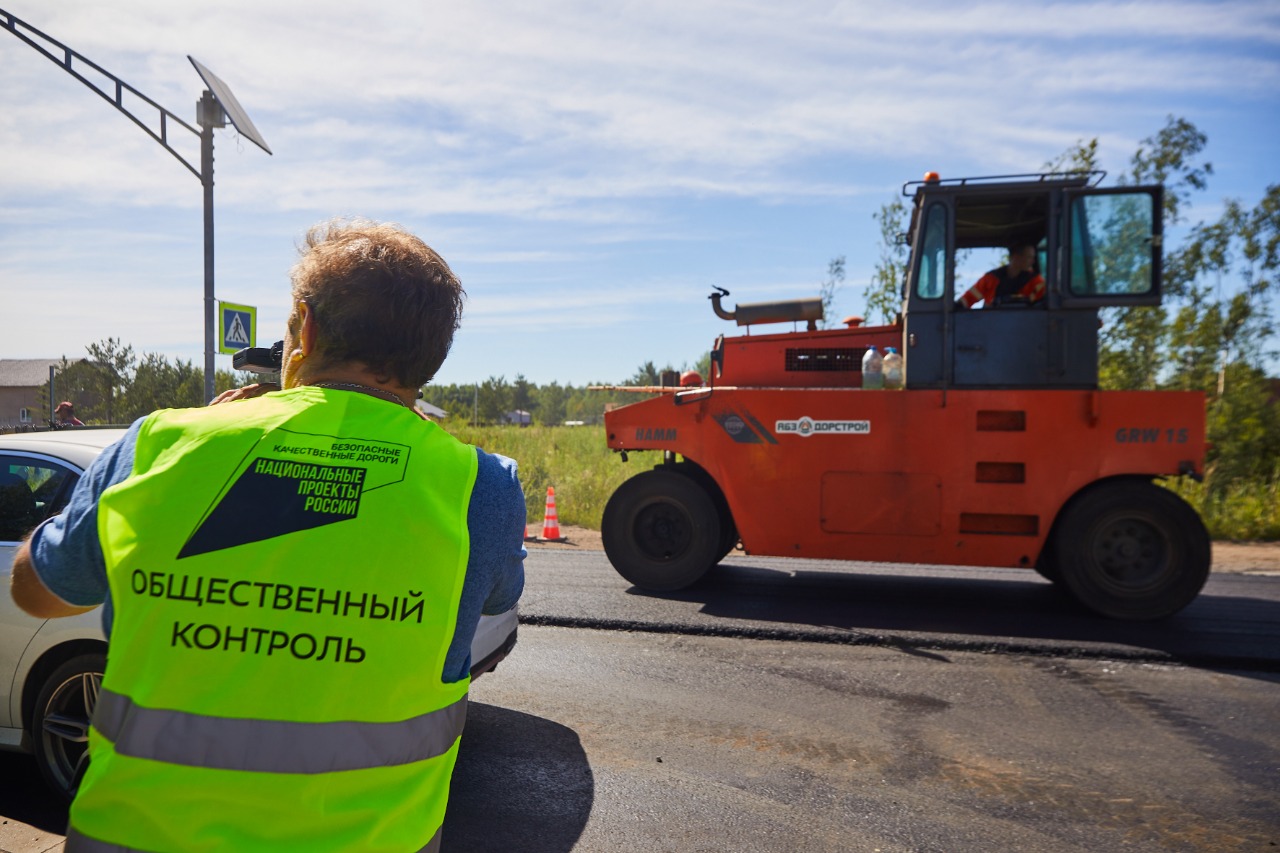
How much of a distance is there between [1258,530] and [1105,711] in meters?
9.00

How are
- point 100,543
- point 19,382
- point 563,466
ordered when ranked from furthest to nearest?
point 19,382 < point 563,466 < point 100,543

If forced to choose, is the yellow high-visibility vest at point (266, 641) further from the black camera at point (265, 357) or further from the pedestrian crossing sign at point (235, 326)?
the pedestrian crossing sign at point (235, 326)

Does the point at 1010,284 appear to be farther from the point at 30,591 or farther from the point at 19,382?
the point at 19,382

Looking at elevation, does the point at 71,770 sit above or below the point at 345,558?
below

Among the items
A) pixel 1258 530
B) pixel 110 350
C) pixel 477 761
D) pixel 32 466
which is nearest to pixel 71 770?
pixel 32 466

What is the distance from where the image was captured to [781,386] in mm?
8070

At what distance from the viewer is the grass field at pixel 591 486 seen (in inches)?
477

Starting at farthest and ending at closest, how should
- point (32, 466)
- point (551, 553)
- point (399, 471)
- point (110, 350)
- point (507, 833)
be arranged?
point (110, 350), point (551, 553), point (32, 466), point (507, 833), point (399, 471)

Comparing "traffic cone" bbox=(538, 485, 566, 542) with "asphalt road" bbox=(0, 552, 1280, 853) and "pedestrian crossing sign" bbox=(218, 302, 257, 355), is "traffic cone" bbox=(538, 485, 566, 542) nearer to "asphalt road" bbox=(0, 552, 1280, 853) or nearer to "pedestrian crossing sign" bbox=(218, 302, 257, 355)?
"pedestrian crossing sign" bbox=(218, 302, 257, 355)

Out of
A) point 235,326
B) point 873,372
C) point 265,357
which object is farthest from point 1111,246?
point 235,326

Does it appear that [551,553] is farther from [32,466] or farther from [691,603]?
[32,466]

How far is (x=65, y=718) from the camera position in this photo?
352 cm

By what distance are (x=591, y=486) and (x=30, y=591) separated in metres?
13.7

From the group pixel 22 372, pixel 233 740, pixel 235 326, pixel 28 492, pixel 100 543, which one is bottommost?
pixel 233 740
